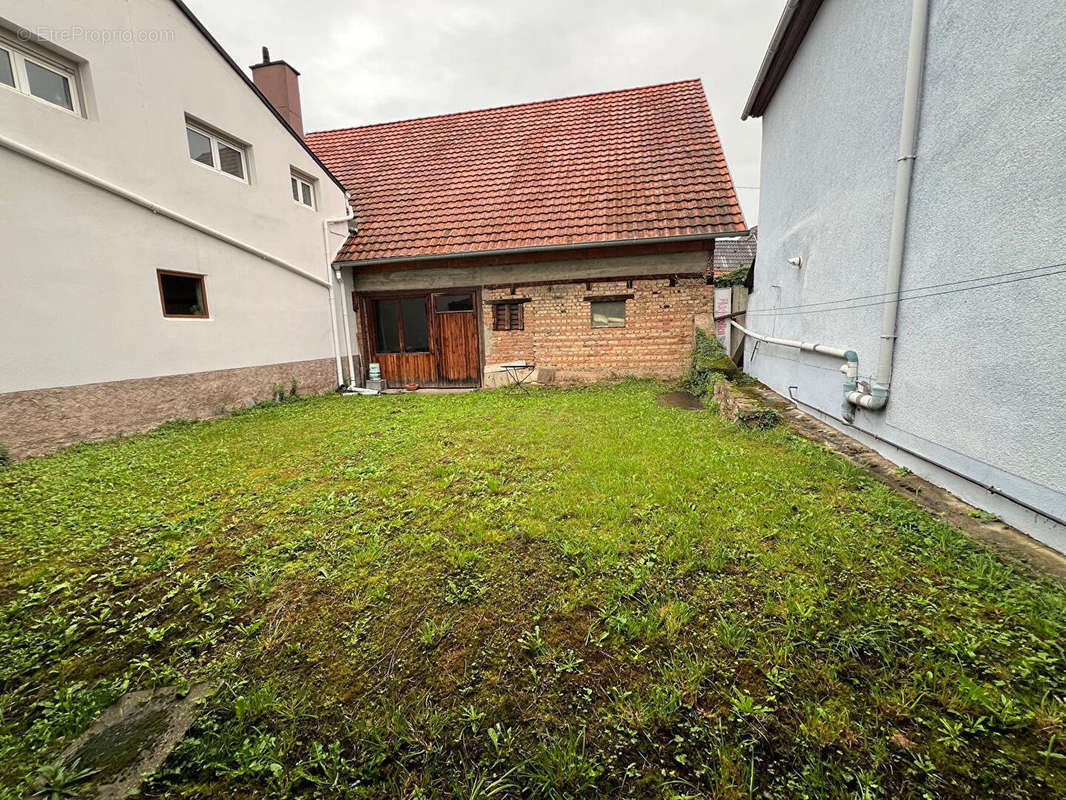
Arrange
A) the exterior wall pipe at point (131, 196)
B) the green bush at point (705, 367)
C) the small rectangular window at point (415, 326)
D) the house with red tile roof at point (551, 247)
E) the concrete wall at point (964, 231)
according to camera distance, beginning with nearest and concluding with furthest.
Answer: the concrete wall at point (964, 231) < the exterior wall pipe at point (131, 196) < the green bush at point (705, 367) < the house with red tile roof at point (551, 247) < the small rectangular window at point (415, 326)

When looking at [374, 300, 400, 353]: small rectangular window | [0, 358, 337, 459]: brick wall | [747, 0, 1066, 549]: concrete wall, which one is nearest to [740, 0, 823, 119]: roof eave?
[747, 0, 1066, 549]: concrete wall

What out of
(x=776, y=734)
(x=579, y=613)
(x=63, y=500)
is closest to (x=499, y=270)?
(x=63, y=500)

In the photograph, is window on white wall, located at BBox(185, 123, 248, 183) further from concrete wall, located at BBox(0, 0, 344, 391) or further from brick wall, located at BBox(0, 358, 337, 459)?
brick wall, located at BBox(0, 358, 337, 459)

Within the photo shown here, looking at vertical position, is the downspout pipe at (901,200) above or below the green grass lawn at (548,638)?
above

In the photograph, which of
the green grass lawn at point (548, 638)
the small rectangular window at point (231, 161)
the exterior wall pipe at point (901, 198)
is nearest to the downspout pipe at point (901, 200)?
the exterior wall pipe at point (901, 198)

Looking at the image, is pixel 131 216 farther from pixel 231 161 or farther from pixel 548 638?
pixel 548 638

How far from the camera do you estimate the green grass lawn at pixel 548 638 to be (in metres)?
1.43

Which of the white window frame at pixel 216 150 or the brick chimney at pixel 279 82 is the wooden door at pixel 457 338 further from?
the brick chimney at pixel 279 82

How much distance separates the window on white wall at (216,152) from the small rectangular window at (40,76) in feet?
4.45

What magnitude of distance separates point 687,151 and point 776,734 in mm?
11495

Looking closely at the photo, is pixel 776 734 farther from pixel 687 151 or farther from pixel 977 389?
pixel 687 151

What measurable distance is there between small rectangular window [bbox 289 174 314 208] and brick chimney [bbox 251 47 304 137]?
6.61 feet

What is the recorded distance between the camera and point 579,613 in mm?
2164

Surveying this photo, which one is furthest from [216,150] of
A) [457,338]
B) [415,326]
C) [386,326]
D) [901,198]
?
[901,198]
